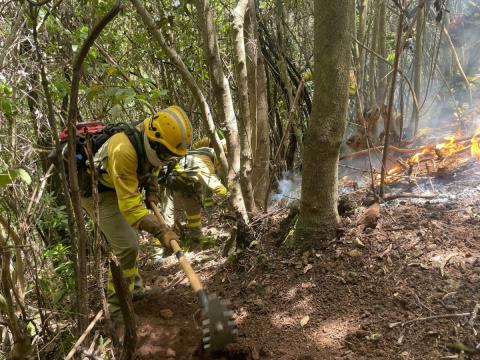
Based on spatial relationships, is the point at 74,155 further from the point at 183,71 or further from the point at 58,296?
the point at 58,296

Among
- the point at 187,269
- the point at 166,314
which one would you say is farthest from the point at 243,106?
the point at 166,314

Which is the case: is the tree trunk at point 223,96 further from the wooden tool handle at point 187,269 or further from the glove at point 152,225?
the wooden tool handle at point 187,269

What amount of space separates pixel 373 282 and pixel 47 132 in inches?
146

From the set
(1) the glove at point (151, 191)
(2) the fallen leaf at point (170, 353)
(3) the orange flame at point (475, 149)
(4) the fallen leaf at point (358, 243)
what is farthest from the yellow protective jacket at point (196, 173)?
(3) the orange flame at point (475, 149)

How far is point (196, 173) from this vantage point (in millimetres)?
5145

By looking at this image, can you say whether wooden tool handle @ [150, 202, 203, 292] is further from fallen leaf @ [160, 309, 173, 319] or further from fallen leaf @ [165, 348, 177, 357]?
fallen leaf @ [160, 309, 173, 319]

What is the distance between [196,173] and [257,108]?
1.14m

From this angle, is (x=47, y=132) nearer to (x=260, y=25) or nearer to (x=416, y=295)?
(x=260, y=25)

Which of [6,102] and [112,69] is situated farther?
[112,69]

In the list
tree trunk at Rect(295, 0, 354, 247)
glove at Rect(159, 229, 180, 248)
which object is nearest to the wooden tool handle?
glove at Rect(159, 229, 180, 248)

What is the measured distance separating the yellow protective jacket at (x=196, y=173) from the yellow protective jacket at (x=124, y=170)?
1707 mm

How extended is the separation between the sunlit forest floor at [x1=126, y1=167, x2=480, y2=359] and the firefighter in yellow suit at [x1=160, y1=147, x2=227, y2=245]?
4.40 feet

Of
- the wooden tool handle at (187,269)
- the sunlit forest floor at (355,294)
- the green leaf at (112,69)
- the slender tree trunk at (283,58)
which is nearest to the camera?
the sunlit forest floor at (355,294)

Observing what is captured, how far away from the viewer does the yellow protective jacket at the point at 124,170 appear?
3.25 m
